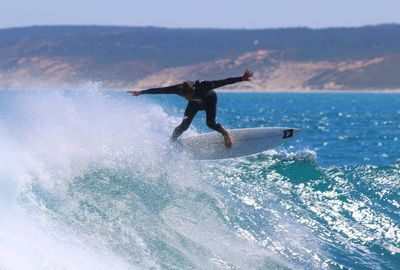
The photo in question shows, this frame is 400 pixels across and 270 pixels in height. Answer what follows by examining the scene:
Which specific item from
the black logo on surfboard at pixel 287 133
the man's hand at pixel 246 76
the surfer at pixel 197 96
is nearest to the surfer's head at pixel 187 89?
the surfer at pixel 197 96

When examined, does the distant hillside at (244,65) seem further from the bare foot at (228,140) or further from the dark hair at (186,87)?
the dark hair at (186,87)

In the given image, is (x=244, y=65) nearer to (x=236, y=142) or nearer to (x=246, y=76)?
(x=236, y=142)

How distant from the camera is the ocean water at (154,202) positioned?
862 centimetres

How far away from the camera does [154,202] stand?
10.2 meters

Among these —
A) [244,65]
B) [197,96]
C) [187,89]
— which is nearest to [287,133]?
[197,96]

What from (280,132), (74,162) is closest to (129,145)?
(74,162)

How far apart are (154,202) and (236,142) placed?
278cm

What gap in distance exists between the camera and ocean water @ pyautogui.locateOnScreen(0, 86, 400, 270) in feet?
28.3

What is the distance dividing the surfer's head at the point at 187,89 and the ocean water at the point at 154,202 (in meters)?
0.88

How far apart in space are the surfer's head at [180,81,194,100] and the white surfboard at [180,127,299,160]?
0.97m

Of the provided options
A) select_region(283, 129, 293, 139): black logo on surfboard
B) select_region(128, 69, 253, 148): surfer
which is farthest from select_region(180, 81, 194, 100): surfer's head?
select_region(283, 129, 293, 139): black logo on surfboard

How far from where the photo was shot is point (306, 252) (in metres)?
9.98

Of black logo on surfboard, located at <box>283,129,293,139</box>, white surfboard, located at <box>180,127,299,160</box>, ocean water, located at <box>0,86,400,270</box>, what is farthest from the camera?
black logo on surfboard, located at <box>283,129,293,139</box>

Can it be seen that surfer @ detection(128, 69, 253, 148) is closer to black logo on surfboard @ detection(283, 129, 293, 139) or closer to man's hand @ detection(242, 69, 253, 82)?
man's hand @ detection(242, 69, 253, 82)
